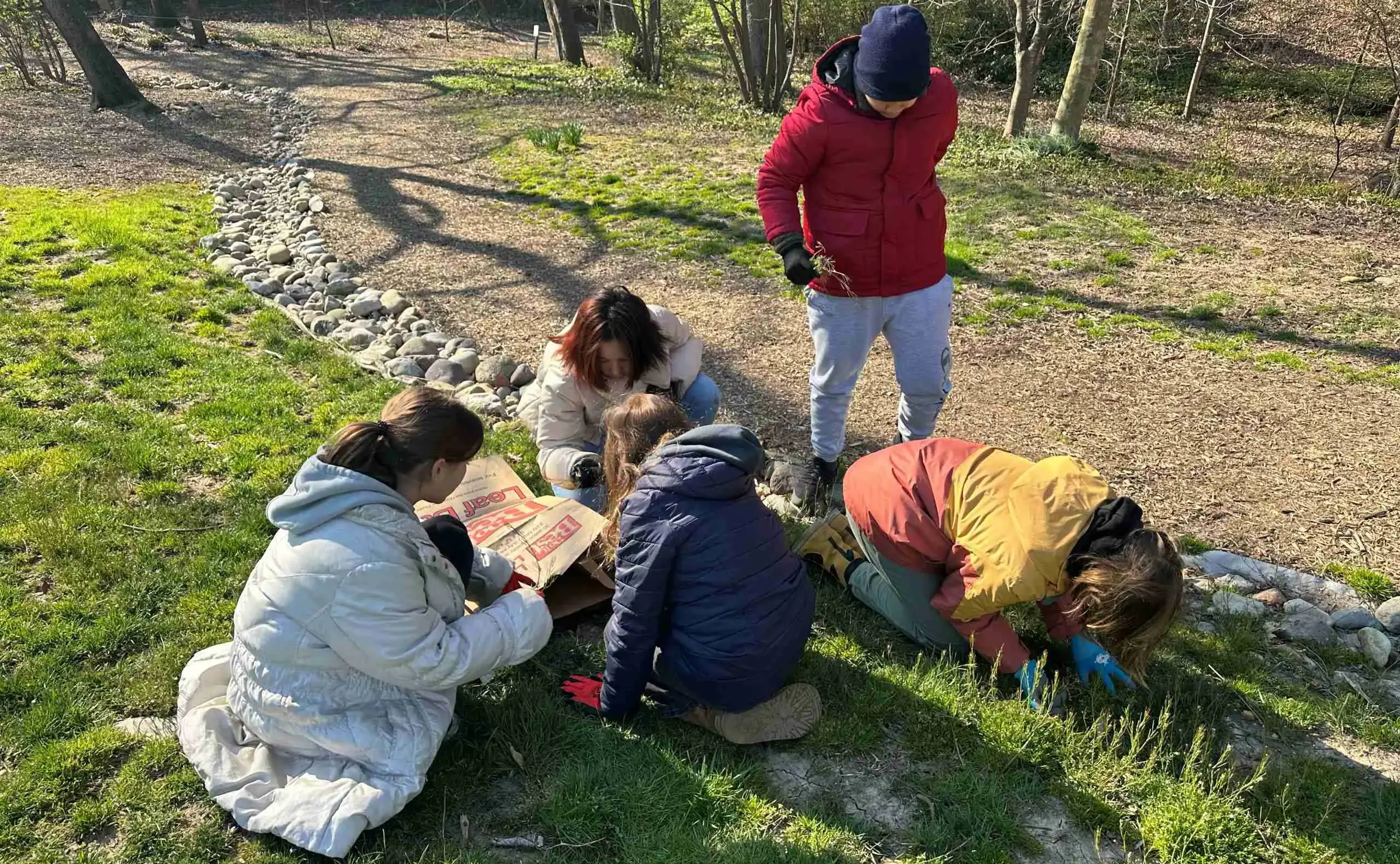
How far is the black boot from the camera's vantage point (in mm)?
3852

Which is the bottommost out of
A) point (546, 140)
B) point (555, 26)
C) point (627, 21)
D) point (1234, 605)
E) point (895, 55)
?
point (1234, 605)

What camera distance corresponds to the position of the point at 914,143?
128 inches

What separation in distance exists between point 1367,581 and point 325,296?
19.8ft

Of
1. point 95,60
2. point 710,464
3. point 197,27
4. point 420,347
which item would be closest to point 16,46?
point 95,60

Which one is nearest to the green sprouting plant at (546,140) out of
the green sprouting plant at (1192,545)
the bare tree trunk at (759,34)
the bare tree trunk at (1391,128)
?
the bare tree trunk at (759,34)

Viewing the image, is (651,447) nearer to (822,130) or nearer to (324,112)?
(822,130)

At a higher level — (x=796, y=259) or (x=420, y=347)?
(x=796, y=259)

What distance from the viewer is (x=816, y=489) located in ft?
12.7

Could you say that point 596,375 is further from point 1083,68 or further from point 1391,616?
point 1083,68

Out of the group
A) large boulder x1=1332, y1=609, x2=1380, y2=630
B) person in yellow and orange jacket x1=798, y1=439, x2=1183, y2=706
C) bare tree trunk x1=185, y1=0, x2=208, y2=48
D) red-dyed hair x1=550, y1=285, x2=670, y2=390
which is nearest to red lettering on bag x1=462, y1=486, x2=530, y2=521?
red-dyed hair x1=550, y1=285, x2=670, y2=390

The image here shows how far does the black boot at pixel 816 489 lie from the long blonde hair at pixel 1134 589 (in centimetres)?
149

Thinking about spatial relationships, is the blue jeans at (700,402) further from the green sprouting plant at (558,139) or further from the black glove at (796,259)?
the green sprouting plant at (558,139)

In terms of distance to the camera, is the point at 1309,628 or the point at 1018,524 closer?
the point at 1018,524

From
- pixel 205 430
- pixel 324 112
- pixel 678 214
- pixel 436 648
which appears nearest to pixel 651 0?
pixel 324 112
